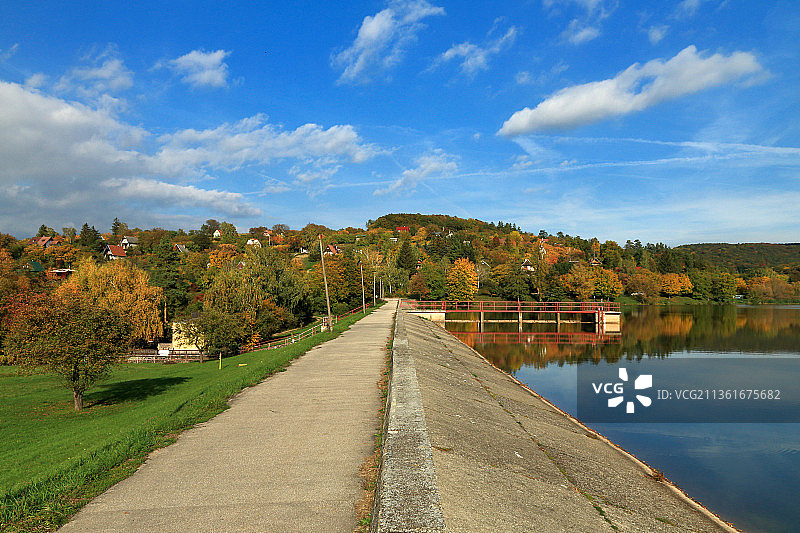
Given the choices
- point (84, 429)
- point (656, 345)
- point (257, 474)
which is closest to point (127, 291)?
point (84, 429)

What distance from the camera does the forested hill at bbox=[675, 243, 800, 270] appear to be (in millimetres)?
158875

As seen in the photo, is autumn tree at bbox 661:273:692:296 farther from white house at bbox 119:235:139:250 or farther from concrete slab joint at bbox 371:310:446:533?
white house at bbox 119:235:139:250

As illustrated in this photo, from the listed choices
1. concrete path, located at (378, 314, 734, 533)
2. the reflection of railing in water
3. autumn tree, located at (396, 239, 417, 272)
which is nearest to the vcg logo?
concrete path, located at (378, 314, 734, 533)

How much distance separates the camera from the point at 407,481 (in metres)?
4.73

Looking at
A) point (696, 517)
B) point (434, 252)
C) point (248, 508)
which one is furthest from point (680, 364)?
point (434, 252)

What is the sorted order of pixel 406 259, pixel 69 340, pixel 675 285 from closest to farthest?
1. pixel 69 340
2. pixel 675 285
3. pixel 406 259

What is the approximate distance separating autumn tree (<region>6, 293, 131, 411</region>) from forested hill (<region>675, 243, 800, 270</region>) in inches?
6881

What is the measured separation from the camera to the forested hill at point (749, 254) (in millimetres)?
158875

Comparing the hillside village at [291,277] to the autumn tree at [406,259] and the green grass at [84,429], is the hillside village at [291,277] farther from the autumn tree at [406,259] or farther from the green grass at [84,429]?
the green grass at [84,429]

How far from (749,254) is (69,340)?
715 feet

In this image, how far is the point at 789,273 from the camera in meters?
134

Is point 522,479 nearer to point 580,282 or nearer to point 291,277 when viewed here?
point 291,277

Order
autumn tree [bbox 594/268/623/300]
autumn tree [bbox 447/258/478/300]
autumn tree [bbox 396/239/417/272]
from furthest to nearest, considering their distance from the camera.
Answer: autumn tree [bbox 396/239/417/272] < autumn tree [bbox 594/268/623/300] < autumn tree [bbox 447/258/478/300]

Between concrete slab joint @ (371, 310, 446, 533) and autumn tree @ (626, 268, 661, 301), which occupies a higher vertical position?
concrete slab joint @ (371, 310, 446, 533)
